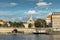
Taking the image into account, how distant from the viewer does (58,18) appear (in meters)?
101

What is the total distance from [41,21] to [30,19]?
24.9 metres

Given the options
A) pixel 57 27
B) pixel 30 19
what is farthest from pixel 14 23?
pixel 57 27

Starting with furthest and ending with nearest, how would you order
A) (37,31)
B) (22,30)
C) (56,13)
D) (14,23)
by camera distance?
(14,23) < (56,13) < (22,30) < (37,31)

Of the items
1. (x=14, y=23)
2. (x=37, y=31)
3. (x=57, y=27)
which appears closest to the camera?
(x=37, y=31)

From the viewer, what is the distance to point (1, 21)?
13538 centimetres

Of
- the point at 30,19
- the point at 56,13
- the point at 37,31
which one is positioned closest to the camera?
the point at 37,31

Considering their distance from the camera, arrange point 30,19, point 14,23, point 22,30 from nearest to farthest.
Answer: point 22,30, point 14,23, point 30,19

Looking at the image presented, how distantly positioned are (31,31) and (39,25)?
1031 cm

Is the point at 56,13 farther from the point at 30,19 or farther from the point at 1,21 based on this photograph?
the point at 1,21

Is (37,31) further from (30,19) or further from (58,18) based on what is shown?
(30,19)

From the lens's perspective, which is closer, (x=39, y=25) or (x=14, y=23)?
(x=39, y=25)

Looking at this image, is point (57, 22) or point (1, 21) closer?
point (57, 22)

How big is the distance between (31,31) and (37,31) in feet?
17.4

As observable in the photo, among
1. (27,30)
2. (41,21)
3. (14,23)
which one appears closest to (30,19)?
(14,23)
